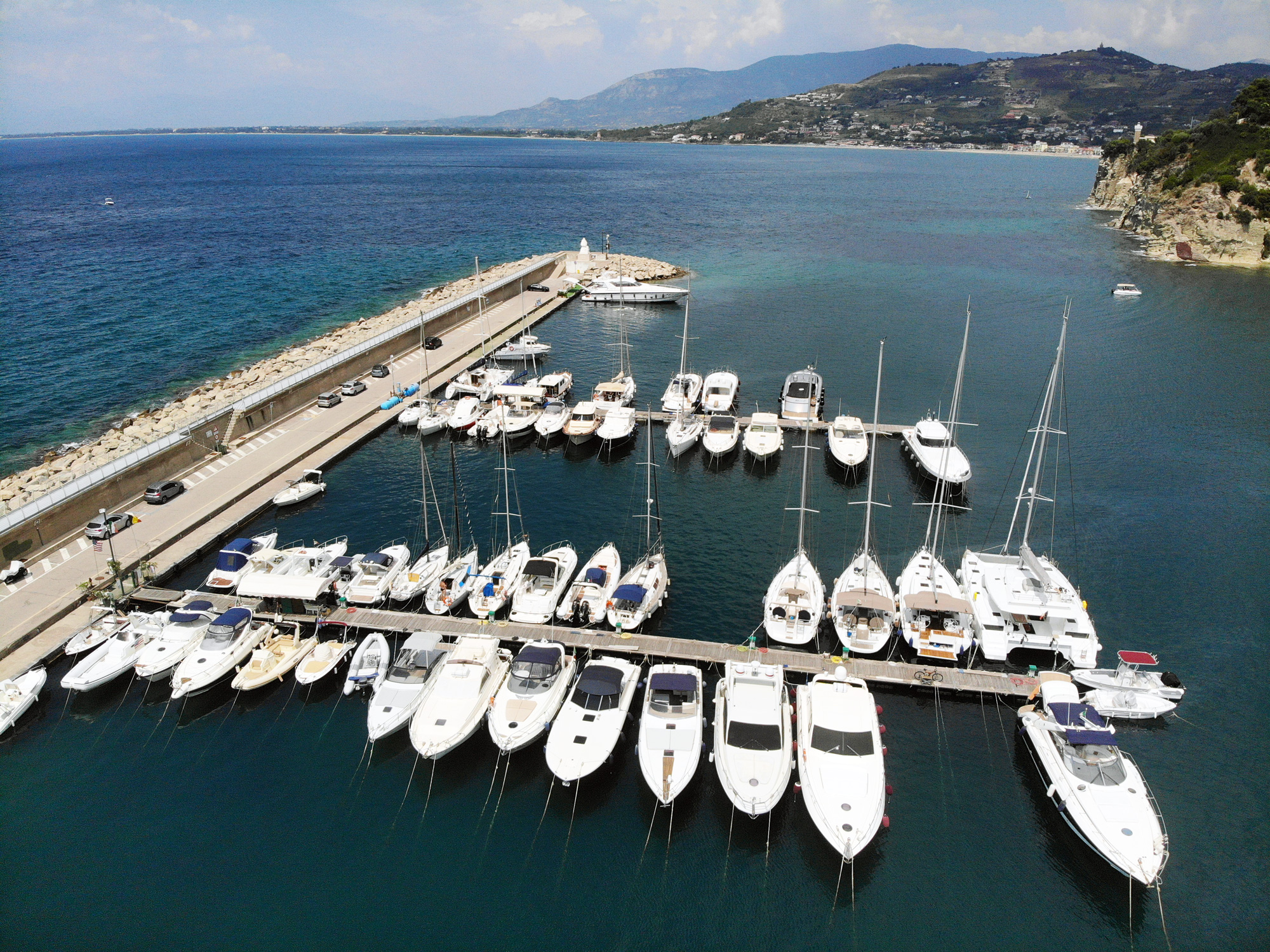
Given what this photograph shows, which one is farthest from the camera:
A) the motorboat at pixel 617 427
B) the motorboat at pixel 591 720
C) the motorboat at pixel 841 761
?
the motorboat at pixel 617 427

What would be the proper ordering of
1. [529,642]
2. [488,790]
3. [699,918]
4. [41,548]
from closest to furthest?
[699,918]
[488,790]
[529,642]
[41,548]

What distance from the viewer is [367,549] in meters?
39.4

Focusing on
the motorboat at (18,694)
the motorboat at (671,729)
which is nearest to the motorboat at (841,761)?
the motorboat at (671,729)

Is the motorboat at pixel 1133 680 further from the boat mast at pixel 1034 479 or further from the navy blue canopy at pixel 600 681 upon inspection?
the navy blue canopy at pixel 600 681

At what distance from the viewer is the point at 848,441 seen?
164 ft

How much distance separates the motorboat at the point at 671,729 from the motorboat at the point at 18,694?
23750 millimetres

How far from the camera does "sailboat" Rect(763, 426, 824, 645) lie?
31.5m

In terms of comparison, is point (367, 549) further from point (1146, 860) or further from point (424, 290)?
point (424, 290)

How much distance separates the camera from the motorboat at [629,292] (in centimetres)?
9038

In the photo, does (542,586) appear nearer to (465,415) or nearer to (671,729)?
(671,729)

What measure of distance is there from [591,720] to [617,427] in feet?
97.1

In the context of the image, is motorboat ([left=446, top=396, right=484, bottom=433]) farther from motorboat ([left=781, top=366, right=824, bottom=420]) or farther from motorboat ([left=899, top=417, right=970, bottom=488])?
motorboat ([left=899, top=417, right=970, bottom=488])

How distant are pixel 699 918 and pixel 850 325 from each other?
7119 cm

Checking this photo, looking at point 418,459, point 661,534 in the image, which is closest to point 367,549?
point 418,459
